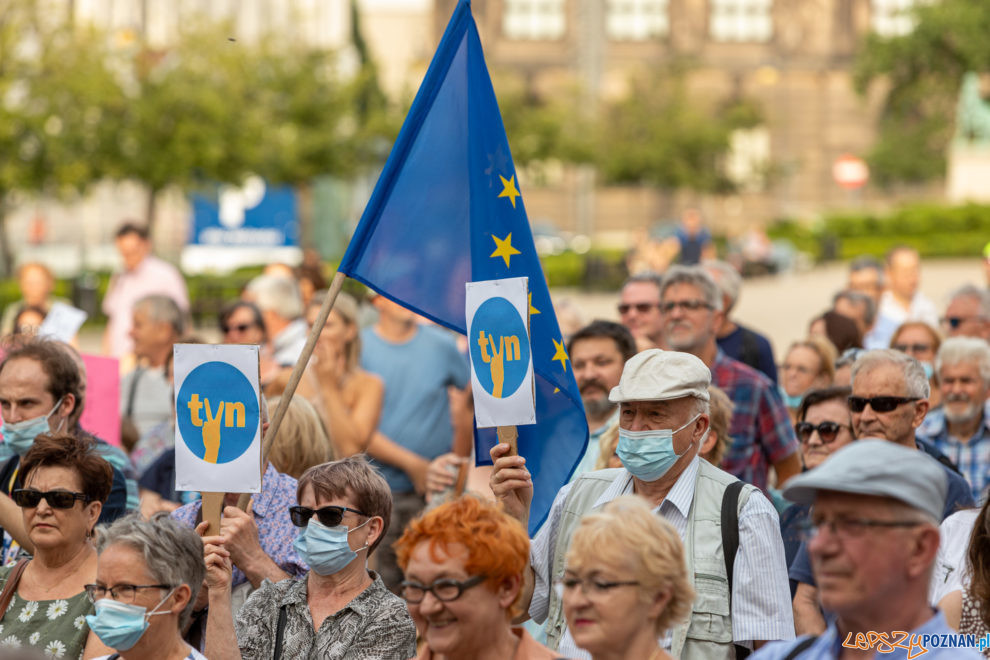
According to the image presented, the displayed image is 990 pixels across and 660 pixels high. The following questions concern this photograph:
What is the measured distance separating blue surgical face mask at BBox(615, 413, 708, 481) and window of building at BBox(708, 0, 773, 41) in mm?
76141

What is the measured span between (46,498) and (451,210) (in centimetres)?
182

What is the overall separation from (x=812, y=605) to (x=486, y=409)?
1314 mm

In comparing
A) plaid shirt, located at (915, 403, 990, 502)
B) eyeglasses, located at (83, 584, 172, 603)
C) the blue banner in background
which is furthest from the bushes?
eyeglasses, located at (83, 584, 172, 603)

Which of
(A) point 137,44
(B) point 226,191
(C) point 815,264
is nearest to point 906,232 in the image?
(C) point 815,264

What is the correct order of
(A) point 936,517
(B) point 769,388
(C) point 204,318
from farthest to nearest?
(C) point 204,318
(B) point 769,388
(A) point 936,517

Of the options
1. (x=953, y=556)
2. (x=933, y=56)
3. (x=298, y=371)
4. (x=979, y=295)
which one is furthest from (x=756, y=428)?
(x=933, y=56)

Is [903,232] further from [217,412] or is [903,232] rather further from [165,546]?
[165,546]

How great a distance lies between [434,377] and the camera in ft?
27.7

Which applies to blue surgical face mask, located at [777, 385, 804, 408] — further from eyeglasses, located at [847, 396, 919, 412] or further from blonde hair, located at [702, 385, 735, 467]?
blonde hair, located at [702, 385, 735, 467]

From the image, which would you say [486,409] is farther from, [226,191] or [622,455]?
[226,191]

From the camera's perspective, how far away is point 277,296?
9688 millimetres

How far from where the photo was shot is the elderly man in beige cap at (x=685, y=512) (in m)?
4.37

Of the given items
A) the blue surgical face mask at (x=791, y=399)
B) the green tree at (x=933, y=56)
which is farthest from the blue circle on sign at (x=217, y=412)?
the green tree at (x=933, y=56)

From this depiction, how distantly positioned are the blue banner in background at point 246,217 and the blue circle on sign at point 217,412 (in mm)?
28980
